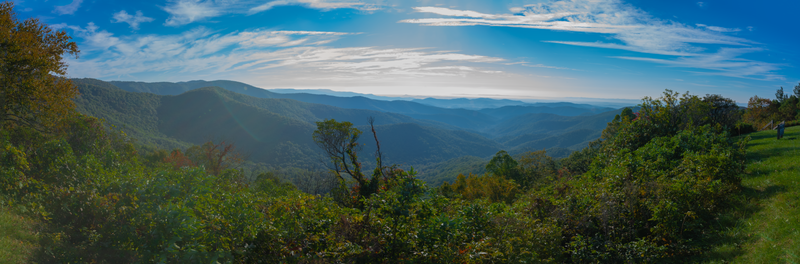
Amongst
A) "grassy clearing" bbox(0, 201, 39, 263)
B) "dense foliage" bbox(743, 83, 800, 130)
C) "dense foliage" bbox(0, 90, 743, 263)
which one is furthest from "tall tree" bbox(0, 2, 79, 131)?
"dense foliage" bbox(743, 83, 800, 130)

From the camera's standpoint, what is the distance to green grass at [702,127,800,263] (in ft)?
20.3

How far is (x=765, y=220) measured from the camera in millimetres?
7402

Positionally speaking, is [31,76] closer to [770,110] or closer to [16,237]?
[16,237]

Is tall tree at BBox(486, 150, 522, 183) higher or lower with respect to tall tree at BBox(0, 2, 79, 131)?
lower

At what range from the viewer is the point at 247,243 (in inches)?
210

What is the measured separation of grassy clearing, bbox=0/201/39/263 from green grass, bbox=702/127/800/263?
576 inches

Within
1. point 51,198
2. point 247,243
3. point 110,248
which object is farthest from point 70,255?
point 247,243

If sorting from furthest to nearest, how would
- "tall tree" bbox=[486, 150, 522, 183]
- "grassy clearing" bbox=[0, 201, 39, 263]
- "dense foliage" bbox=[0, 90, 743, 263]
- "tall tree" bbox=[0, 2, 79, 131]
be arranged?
"tall tree" bbox=[486, 150, 522, 183]
"tall tree" bbox=[0, 2, 79, 131]
"grassy clearing" bbox=[0, 201, 39, 263]
"dense foliage" bbox=[0, 90, 743, 263]

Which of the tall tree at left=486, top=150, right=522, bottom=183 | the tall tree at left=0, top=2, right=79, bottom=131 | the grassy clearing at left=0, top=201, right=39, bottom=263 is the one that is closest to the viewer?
the grassy clearing at left=0, top=201, right=39, bottom=263

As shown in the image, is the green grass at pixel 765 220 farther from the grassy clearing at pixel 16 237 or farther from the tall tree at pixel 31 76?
the tall tree at pixel 31 76

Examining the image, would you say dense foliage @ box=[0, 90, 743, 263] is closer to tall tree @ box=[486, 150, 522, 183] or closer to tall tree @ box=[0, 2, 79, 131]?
tall tree @ box=[0, 2, 79, 131]

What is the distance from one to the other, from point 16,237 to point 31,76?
10532 mm

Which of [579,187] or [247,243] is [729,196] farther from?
[247,243]

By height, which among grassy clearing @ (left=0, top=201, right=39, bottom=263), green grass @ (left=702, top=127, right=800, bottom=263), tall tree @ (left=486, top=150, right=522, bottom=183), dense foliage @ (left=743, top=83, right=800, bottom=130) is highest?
dense foliage @ (left=743, top=83, right=800, bottom=130)
